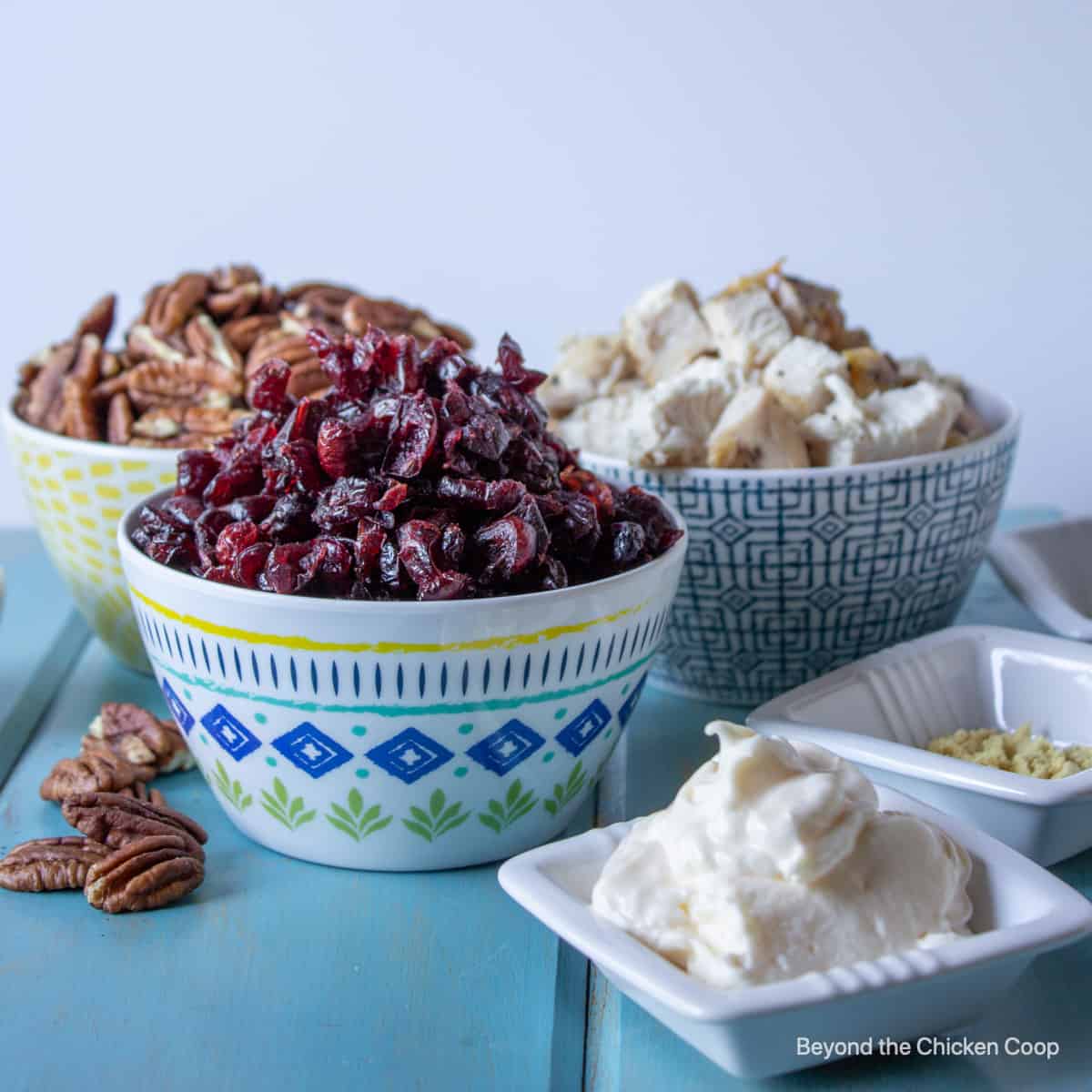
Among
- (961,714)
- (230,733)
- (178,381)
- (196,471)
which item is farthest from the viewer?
(178,381)

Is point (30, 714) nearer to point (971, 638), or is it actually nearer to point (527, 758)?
point (527, 758)

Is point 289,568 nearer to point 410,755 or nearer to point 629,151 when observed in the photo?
point 410,755

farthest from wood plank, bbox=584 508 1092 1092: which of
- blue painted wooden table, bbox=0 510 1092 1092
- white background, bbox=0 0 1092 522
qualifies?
white background, bbox=0 0 1092 522

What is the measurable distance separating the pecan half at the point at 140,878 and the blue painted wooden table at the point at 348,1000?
0.04ft

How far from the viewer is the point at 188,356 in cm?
Result: 170

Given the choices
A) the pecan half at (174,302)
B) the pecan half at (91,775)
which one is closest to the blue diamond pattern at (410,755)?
the pecan half at (91,775)

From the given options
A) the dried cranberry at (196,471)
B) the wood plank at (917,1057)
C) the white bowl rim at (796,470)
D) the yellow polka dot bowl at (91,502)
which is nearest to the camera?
the wood plank at (917,1057)

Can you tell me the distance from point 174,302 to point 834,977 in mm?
1195

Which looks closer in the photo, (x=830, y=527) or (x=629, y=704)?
(x=629, y=704)

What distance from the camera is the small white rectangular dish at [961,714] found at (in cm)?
115

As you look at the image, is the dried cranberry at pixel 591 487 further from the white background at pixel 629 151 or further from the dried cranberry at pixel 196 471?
the white background at pixel 629 151

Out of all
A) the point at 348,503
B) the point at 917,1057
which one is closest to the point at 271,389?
the point at 348,503

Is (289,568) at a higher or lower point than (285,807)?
higher

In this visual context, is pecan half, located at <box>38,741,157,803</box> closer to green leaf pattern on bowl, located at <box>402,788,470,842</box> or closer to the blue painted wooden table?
the blue painted wooden table
